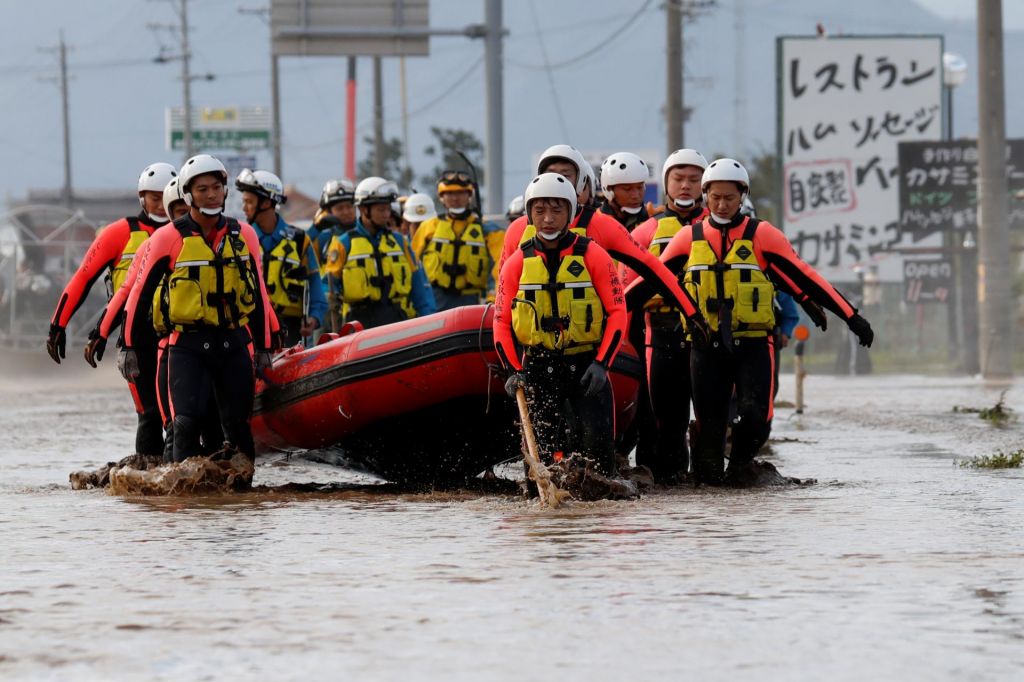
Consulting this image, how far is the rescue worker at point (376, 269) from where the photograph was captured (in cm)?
1383

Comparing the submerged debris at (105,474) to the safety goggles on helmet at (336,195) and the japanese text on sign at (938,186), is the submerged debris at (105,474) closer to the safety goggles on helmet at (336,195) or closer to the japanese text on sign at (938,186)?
the safety goggles on helmet at (336,195)

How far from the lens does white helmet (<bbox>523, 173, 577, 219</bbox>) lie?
31.2 feet

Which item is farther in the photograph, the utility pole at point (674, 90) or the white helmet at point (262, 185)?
the utility pole at point (674, 90)

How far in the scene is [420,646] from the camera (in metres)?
5.58

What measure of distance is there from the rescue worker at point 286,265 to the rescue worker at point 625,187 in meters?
2.26

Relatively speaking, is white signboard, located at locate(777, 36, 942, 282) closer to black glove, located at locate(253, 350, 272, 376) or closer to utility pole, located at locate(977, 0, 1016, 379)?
utility pole, located at locate(977, 0, 1016, 379)

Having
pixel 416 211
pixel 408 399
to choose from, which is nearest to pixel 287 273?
pixel 408 399

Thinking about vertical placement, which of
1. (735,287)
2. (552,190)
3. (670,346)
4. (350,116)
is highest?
(350,116)

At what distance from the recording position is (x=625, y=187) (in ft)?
37.2

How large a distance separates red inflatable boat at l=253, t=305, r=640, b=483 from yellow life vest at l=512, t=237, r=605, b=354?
0.68 metres

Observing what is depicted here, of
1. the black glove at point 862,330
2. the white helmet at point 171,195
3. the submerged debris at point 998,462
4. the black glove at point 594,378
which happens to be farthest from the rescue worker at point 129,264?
the submerged debris at point 998,462

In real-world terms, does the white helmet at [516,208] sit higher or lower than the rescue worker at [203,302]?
higher

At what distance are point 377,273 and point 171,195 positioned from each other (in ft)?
10.5

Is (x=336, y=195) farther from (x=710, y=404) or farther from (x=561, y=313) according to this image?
(x=561, y=313)
